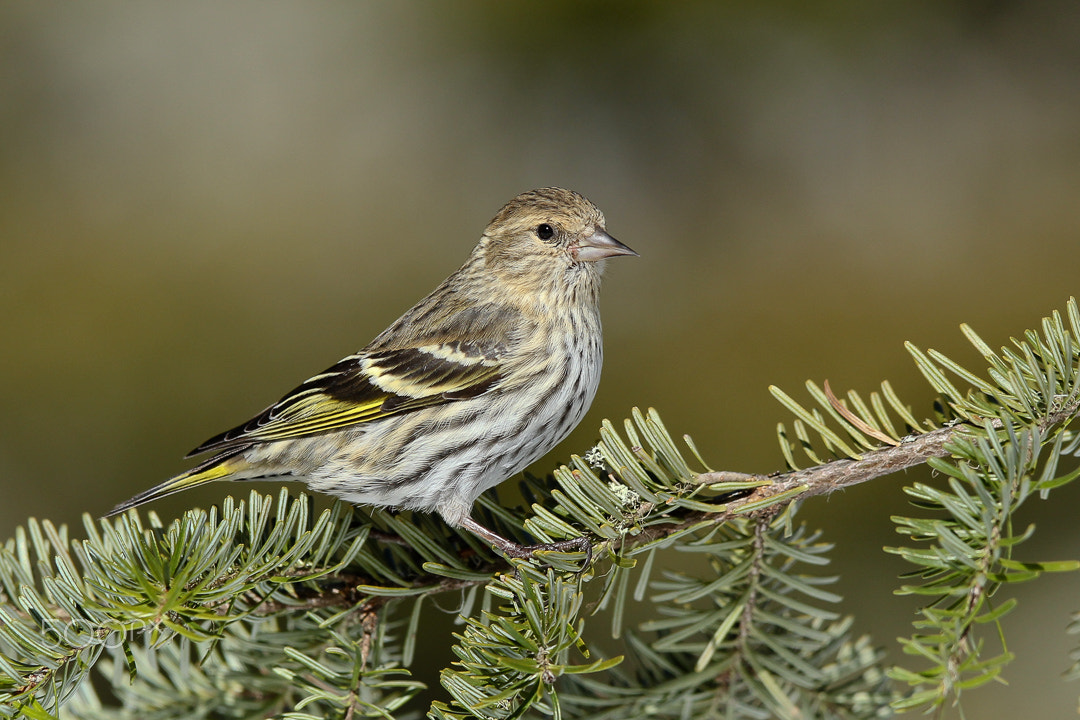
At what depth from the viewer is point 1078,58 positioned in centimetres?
305

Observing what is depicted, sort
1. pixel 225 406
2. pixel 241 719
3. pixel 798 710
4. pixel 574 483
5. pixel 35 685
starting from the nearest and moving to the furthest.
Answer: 1. pixel 35 685
2. pixel 574 483
3. pixel 798 710
4. pixel 241 719
5. pixel 225 406

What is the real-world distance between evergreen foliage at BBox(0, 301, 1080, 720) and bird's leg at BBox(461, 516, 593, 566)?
0.02 metres

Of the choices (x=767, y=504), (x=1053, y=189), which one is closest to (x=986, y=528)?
(x=767, y=504)

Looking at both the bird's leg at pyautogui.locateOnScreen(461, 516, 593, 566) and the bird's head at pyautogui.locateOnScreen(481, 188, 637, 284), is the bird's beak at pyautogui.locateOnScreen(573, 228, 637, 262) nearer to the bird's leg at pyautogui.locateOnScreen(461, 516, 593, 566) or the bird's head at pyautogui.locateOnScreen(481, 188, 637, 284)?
the bird's head at pyautogui.locateOnScreen(481, 188, 637, 284)

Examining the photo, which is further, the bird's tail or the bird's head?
the bird's head

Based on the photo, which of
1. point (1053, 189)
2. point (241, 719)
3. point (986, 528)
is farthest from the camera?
point (1053, 189)

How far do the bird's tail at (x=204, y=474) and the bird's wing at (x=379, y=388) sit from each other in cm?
6

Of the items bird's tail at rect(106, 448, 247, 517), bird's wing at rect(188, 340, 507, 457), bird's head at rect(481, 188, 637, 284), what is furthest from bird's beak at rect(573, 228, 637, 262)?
bird's tail at rect(106, 448, 247, 517)

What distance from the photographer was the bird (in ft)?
6.01

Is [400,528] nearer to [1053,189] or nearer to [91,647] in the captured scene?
[91,647]

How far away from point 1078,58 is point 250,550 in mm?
3070

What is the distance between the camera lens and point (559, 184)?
10.9 ft

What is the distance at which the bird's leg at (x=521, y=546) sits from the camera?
128 cm

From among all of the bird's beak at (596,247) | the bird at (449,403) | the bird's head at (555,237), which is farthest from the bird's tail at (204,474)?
the bird's beak at (596,247)
